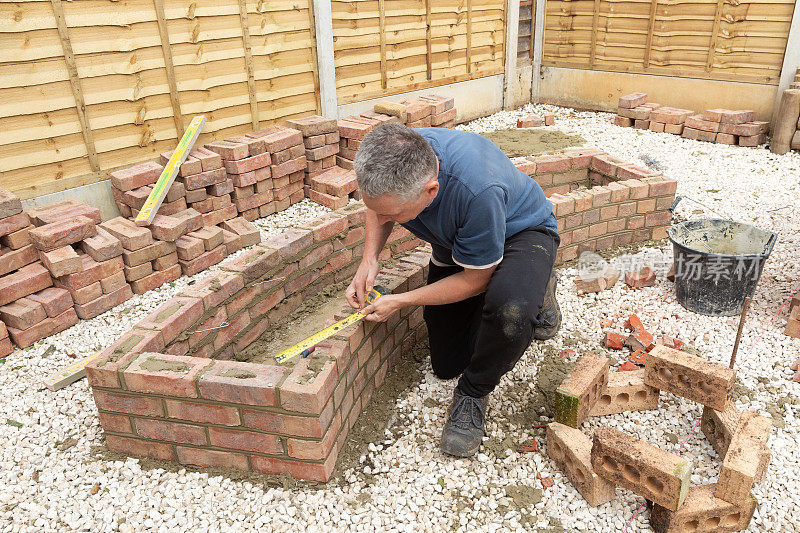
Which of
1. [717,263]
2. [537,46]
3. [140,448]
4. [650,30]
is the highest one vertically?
[650,30]

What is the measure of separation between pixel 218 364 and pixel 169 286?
2366 millimetres

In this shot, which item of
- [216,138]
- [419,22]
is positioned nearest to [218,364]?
[216,138]

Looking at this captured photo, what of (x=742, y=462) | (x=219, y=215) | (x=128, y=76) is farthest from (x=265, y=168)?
(x=742, y=462)

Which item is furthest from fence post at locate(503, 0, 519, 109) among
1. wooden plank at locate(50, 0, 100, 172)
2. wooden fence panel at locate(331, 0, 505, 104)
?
wooden plank at locate(50, 0, 100, 172)

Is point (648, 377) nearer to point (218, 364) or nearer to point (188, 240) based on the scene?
point (218, 364)

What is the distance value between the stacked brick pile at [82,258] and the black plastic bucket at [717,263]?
13.5ft

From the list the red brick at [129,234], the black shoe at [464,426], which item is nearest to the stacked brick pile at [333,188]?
the red brick at [129,234]

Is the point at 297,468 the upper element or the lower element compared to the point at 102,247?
lower

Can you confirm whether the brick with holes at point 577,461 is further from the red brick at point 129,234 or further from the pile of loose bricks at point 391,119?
the pile of loose bricks at point 391,119

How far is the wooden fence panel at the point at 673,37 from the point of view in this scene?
8070mm

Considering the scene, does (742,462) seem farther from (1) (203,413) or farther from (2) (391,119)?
(2) (391,119)

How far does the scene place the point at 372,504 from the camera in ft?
8.17

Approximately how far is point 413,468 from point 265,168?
3.83 m

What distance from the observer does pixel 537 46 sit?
1066 cm
